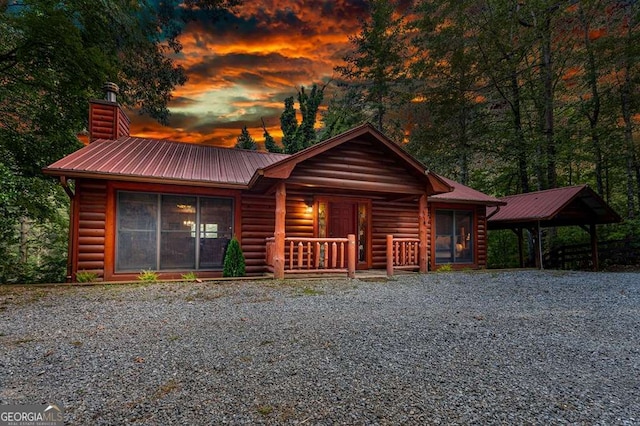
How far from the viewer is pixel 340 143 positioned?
864cm

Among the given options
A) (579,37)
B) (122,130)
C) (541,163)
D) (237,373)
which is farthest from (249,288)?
(579,37)

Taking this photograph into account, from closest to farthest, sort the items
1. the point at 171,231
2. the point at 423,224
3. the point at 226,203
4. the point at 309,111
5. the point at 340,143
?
1. the point at 340,143
2. the point at 171,231
3. the point at 226,203
4. the point at 423,224
5. the point at 309,111

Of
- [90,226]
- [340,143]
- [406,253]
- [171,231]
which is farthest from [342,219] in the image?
[90,226]

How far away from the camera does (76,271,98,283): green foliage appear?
755cm

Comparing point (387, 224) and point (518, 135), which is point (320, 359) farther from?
point (518, 135)

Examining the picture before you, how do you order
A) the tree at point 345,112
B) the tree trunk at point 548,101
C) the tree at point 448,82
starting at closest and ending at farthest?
the tree trunk at point 548,101 → the tree at point 448,82 → the tree at point 345,112

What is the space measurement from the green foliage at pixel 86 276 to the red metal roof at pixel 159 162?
2.32m

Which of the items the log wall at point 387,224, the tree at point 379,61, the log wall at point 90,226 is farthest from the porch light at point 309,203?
the tree at point 379,61

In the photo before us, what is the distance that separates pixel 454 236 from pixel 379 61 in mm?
14785

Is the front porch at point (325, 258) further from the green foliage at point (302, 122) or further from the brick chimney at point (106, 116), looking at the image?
the green foliage at point (302, 122)

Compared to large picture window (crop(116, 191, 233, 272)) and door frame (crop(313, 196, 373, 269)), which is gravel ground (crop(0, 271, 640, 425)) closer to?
large picture window (crop(116, 191, 233, 272))

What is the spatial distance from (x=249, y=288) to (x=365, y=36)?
21240 millimetres

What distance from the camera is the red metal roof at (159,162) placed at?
24.7ft

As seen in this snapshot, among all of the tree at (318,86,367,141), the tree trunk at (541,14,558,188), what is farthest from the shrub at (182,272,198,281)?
the tree at (318,86,367,141)
